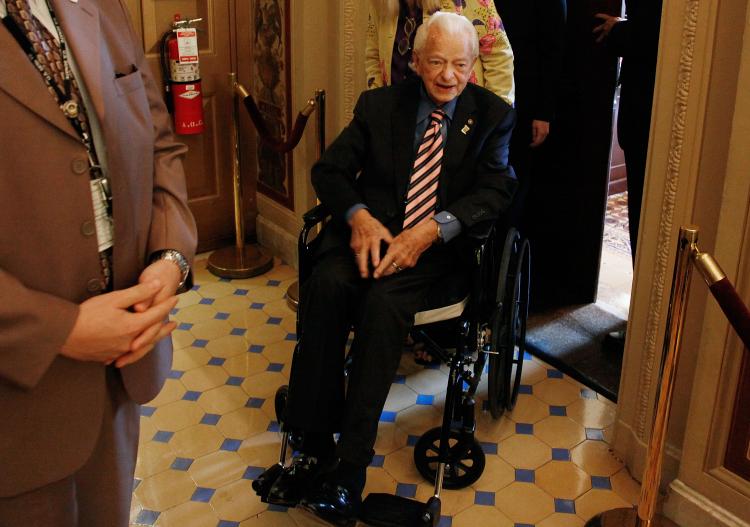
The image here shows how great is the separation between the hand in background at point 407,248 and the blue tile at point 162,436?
102 cm

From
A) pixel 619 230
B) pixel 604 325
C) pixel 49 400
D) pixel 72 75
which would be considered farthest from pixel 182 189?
pixel 619 230

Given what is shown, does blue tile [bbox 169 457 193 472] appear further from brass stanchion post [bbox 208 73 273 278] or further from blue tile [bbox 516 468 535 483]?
brass stanchion post [bbox 208 73 273 278]

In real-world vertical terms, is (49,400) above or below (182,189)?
below

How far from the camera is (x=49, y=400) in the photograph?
1361mm

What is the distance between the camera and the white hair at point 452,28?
8.87 feet

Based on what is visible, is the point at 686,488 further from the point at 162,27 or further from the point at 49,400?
the point at 162,27

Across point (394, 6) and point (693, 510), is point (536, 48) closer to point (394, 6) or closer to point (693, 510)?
point (394, 6)

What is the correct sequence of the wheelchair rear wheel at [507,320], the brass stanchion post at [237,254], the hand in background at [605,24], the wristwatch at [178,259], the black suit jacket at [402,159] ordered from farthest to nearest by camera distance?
the brass stanchion post at [237,254], the hand in background at [605,24], the black suit jacket at [402,159], the wheelchair rear wheel at [507,320], the wristwatch at [178,259]

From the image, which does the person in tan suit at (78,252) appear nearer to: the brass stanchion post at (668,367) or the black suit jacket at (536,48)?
the brass stanchion post at (668,367)

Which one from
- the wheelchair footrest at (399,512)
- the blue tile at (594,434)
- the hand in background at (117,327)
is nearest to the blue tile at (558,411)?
the blue tile at (594,434)

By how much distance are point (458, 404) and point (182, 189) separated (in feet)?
4.97

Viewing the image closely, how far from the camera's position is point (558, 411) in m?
3.24

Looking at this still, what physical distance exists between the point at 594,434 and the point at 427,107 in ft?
4.39

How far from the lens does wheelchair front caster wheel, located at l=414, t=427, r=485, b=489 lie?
280cm
